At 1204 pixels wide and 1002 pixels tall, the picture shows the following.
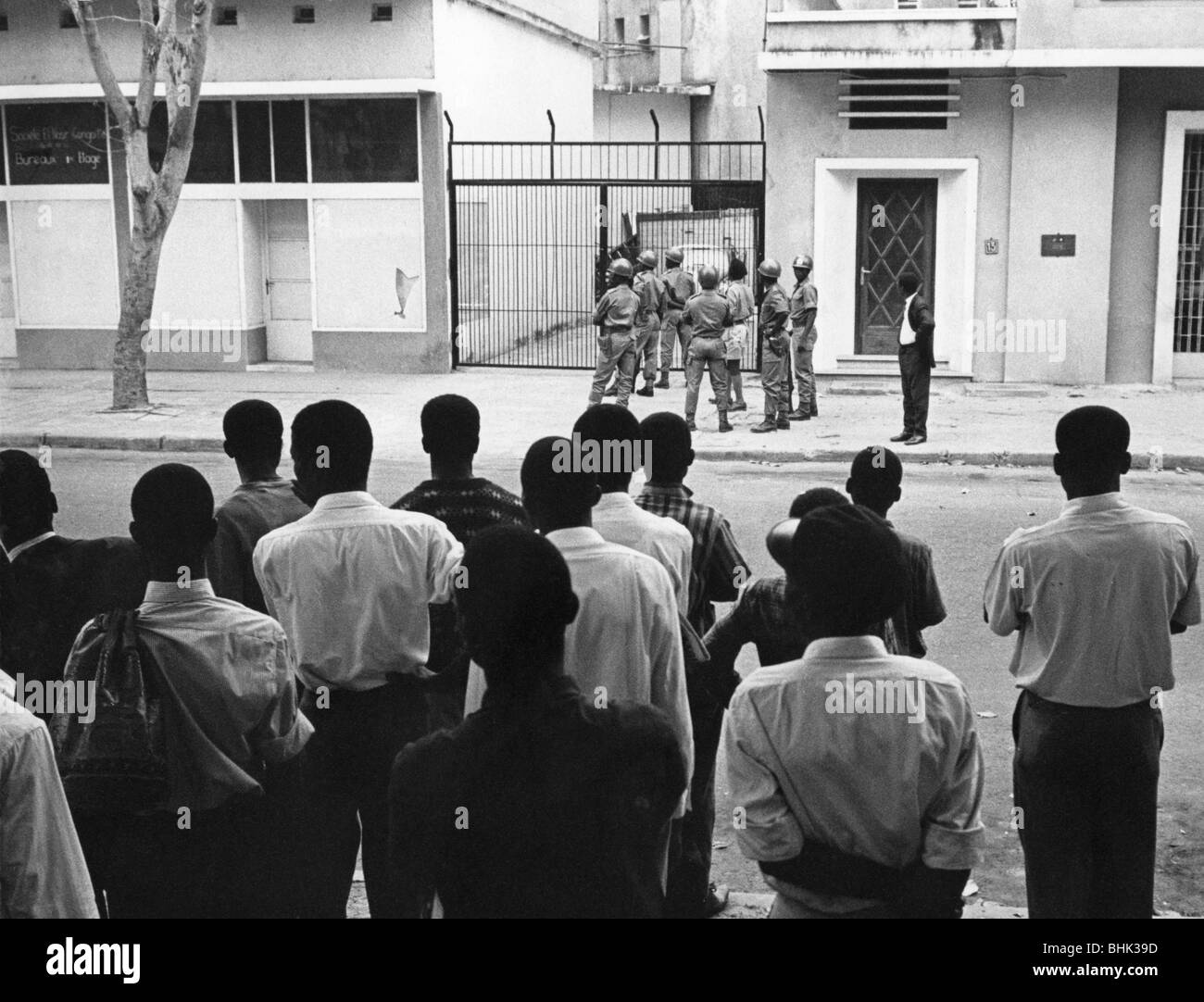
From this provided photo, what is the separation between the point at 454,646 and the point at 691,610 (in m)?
0.85

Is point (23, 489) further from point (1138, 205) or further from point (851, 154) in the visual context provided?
point (1138, 205)

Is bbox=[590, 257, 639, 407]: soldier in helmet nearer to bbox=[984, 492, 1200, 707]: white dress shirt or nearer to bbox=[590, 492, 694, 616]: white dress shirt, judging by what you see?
bbox=[590, 492, 694, 616]: white dress shirt

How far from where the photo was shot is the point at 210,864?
390 cm

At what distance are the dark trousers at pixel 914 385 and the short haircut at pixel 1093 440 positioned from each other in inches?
422

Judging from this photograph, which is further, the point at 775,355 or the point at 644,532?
the point at 775,355

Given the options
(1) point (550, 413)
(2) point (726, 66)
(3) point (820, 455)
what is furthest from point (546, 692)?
(2) point (726, 66)

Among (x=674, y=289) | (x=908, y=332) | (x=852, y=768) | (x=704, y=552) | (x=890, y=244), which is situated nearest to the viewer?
(x=852, y=768)

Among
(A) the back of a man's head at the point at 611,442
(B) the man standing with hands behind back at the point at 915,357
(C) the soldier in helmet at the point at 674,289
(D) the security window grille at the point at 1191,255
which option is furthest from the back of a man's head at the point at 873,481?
(D) the security window grille at the point at 1191,255

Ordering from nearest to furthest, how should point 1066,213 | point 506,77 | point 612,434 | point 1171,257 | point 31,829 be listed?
point 31,829 → point 612,434 → point 1171,257 → point 1066,213 → point 506,77

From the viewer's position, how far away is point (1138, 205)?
→ 1934 cm

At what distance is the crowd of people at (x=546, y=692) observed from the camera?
2949 mm

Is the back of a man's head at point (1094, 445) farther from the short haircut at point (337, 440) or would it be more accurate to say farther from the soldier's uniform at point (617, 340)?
the soldier's uniform at point (617, 340)

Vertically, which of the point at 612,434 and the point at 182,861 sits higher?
the point at 612,434

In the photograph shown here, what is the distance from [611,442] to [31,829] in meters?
2.32
